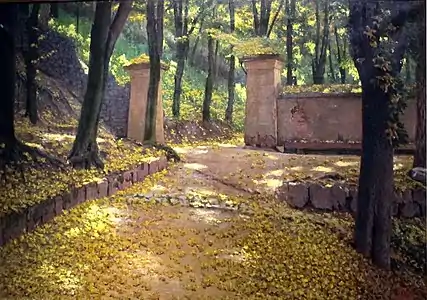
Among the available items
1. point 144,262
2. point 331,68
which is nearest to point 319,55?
point 331,68

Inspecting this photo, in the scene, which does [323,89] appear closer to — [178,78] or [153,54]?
[178,78]

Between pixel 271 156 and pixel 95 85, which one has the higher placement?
pixel 95 85

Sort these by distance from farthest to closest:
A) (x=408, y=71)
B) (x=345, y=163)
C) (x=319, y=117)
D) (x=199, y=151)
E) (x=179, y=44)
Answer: (x=199, y=151) < (x=179, y=44) < (x=319, y=117) < (x=345, y=163) < (x=408, y=71)

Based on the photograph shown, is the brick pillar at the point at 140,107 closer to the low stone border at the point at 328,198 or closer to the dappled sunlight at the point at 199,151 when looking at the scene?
the dappled sunlight at the point at 199,151

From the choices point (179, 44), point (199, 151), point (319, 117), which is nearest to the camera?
point (319, 117)

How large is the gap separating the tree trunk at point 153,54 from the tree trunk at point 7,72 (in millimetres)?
659

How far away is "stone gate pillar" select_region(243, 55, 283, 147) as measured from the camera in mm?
2301

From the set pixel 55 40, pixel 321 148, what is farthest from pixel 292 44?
pixel 55 40

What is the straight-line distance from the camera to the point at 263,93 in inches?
91.4

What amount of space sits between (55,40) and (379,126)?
1.63 metres

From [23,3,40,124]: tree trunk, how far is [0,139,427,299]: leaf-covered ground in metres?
0.55

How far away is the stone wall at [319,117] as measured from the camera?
6.96 ft

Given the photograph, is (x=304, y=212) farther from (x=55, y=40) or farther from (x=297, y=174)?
(x=55, y=40)

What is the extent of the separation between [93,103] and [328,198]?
→ 1166mm
